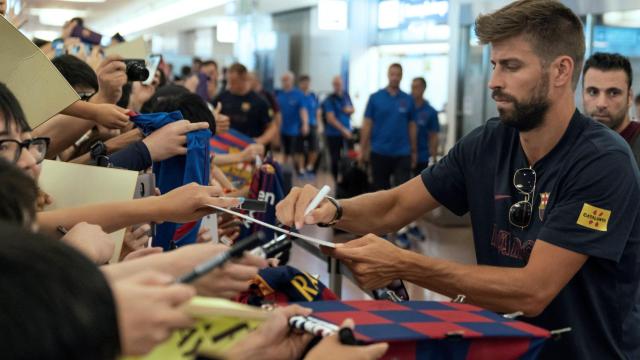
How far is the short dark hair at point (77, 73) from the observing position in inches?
131

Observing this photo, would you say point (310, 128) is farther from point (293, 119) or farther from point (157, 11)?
point (157, 11)

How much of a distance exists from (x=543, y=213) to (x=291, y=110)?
13.5 metres

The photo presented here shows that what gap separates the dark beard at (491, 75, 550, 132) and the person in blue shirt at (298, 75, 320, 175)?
1339 centimetres

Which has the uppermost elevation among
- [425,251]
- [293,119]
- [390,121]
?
[390,121]

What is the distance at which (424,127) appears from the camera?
1009cm

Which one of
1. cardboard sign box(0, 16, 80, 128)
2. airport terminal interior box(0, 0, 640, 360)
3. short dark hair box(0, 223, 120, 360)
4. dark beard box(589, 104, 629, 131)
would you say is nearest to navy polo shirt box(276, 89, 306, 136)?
airport terminal interior box(0, 0, 640, 360)

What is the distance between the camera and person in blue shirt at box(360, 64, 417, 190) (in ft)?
30.7

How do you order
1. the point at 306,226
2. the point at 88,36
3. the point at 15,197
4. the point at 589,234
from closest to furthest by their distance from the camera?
the point at 15,197
the point at 589,234
the point at 306,226
the point at 88,36

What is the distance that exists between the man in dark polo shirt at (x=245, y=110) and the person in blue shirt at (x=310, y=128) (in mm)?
6702

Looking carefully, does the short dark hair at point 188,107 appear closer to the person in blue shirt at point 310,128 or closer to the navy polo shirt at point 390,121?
the navy polo shirt at point 390,121

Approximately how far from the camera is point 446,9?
603 inches

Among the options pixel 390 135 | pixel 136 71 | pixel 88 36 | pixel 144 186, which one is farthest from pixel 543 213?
pixel 390 135

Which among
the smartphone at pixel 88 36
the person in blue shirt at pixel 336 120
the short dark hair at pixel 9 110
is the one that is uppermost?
the smartphone at pixel 88 36

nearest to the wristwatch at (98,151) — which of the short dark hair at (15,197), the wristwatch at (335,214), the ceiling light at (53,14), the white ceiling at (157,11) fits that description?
the wristwatch at (335,214)
